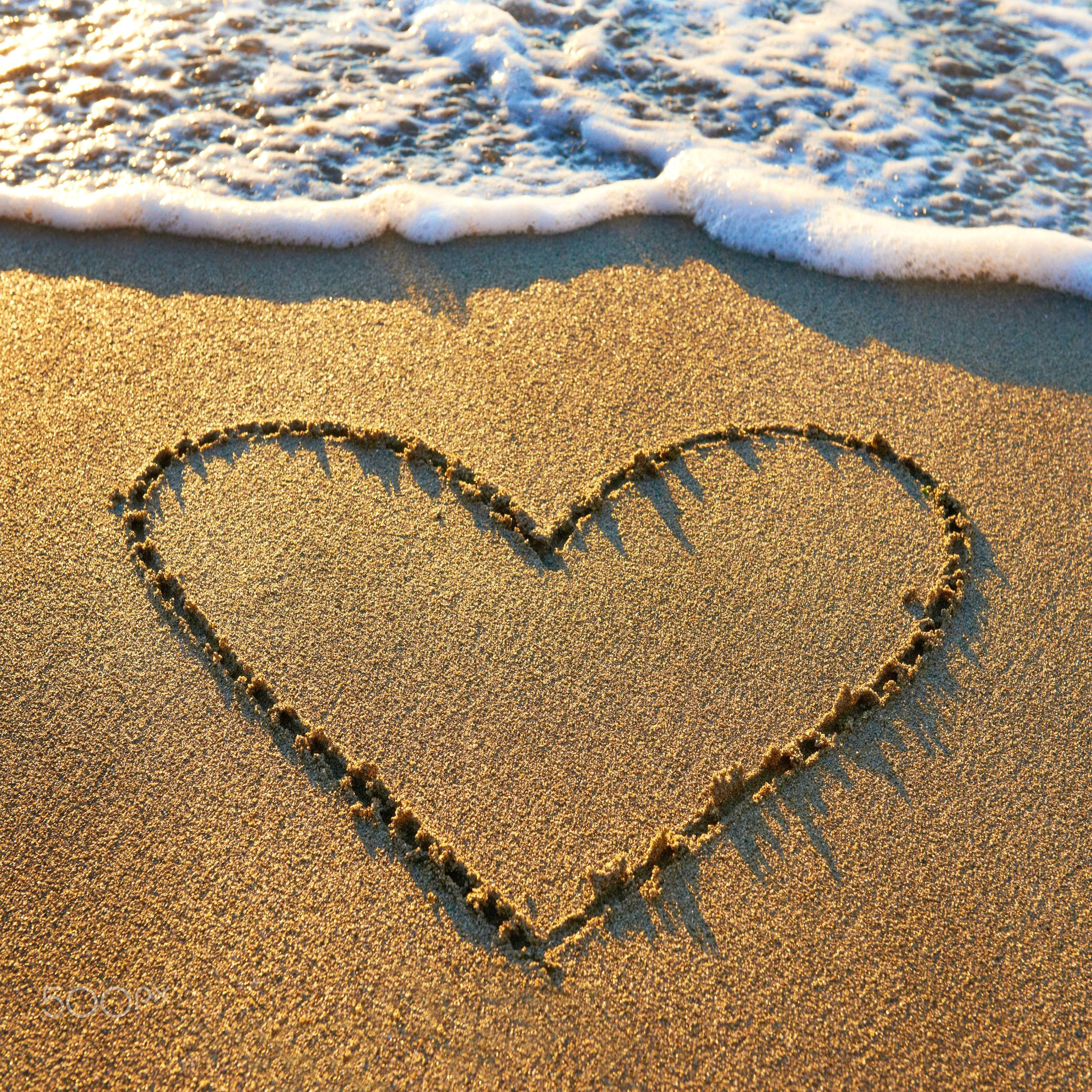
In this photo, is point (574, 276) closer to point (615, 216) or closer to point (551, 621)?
point (615, 216)

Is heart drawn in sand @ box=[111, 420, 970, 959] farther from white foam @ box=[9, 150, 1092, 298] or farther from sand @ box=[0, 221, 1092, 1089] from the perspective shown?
white foam @ box=[9, 150, 1092, 298]

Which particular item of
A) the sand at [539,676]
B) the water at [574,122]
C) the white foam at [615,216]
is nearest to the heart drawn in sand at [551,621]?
the sand at [539,676]

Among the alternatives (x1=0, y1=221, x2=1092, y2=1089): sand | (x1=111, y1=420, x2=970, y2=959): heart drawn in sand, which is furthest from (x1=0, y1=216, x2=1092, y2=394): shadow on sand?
(x1=111, y1=420, x2=970, y2=959): heart drawn in sand

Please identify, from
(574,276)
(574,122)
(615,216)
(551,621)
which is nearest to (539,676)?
(551,621)

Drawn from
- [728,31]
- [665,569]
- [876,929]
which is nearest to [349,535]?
[665,569]

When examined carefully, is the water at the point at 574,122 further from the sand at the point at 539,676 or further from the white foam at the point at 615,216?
the sand at the point at 539,676

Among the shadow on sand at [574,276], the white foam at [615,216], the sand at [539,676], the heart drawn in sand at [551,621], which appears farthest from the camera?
the white foam at [615,216]
